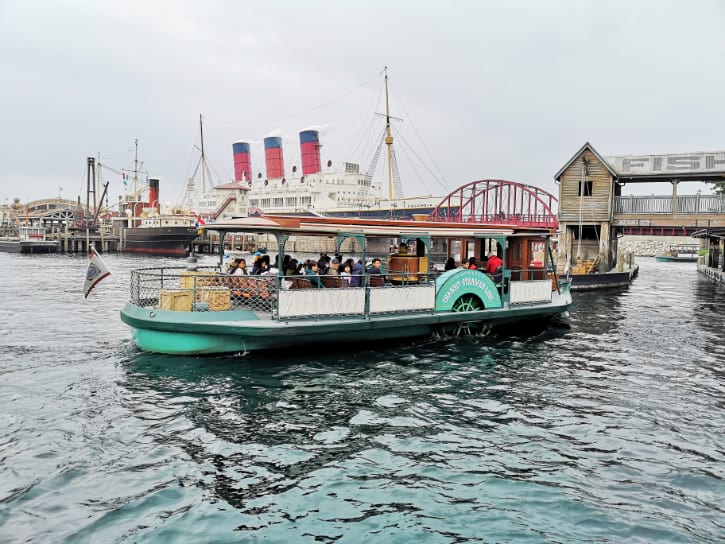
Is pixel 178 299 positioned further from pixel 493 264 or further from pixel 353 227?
pixel 493 264

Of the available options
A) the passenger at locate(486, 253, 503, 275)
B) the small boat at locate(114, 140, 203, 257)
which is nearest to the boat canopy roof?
the passenger at locate(486, 253, 503, 275)

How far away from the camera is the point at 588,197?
3775 cm

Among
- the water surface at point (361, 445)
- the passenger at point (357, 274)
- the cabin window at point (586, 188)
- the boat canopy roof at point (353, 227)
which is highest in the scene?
the cabin window at point (586, 188)

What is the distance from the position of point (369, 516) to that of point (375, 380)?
4.85 m

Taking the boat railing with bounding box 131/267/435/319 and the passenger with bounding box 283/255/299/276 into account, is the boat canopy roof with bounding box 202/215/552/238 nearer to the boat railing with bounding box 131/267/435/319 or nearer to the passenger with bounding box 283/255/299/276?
the boat railing with bounding box 131/267/435/319

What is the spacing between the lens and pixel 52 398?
943cm

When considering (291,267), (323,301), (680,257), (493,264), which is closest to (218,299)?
(291,267)

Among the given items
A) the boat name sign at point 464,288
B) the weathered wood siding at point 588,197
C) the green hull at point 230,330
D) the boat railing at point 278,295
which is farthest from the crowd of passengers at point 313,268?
the weathered wood siding at point 588,197

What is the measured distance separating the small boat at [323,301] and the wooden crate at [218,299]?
2 cm

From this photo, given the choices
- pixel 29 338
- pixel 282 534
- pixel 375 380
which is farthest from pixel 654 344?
pixel 29 338

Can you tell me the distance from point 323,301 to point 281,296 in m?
1.00

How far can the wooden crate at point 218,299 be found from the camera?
11766 millimetres

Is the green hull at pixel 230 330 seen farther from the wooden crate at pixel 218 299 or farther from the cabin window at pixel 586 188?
the cabin window at pixel 586 188

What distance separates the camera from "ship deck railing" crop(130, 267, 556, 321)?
11711 millimetres
